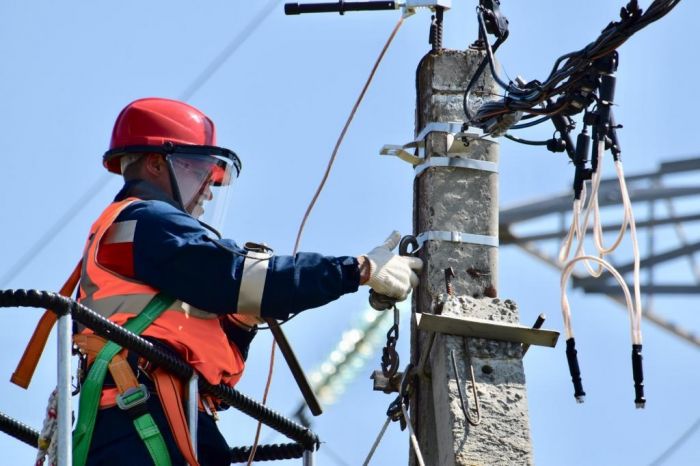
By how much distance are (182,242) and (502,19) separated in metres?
2.00

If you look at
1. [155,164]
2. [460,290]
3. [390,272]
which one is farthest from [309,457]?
[155,164]

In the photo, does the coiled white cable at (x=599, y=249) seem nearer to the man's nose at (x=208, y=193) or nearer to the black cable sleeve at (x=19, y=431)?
the man's nose at (x=208, y=193)

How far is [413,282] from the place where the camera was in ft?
25.0

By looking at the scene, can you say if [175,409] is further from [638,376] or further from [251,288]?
[638,376]

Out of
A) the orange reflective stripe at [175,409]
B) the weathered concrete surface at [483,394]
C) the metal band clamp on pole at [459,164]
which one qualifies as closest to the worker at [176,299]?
the orange reflective stripe at [175,409]

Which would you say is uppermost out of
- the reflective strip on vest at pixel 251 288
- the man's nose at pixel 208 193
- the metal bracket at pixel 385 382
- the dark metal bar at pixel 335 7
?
the dark metal bar at pixel 335 7

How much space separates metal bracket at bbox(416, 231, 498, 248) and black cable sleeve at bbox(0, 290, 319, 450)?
1117 millimetres

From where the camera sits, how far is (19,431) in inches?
288

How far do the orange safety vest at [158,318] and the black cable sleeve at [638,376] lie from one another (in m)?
1.56

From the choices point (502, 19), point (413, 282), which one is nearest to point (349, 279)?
point (413, 282)

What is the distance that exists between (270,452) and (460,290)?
1086 mm

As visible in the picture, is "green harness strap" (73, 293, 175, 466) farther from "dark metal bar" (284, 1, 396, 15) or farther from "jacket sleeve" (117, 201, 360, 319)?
"dark metal bar" (284, 1, 396, 15)

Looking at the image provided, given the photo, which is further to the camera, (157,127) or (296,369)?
(157,127)

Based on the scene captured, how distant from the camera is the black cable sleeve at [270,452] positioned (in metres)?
7.34
